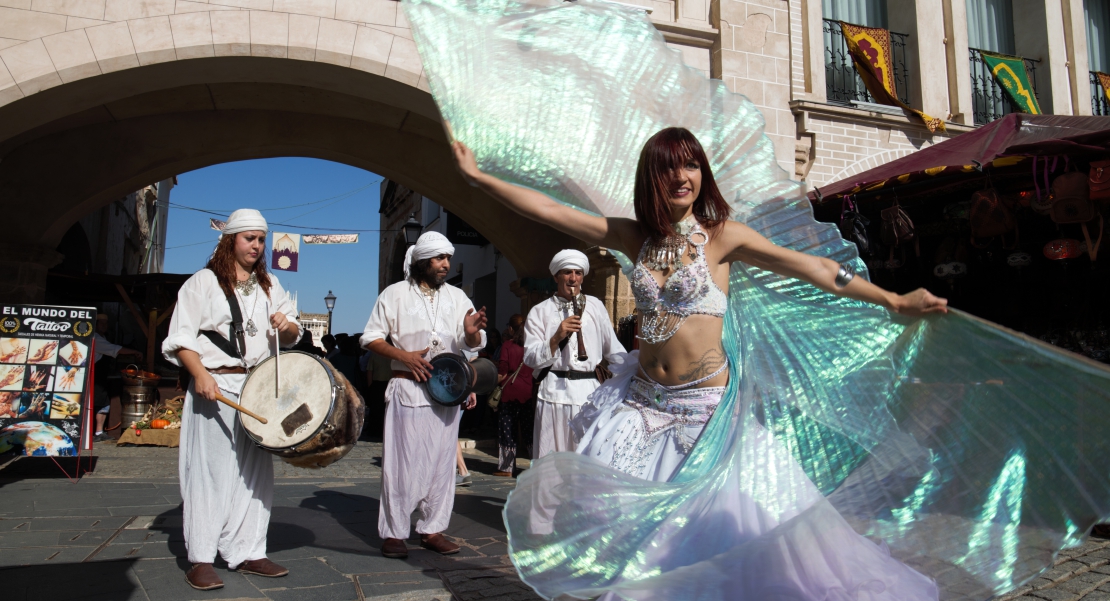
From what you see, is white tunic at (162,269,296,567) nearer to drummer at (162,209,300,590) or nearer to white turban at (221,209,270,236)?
drummer at (162,209,300,590)

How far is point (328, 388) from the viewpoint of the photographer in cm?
366

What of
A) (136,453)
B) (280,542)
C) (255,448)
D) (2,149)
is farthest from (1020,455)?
(2,149)

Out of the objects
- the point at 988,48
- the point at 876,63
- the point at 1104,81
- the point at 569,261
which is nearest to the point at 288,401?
the point at 569,261

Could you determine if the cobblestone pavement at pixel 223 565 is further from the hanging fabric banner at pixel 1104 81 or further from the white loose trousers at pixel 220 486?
the hanging fabric banner at pixel 1104 81

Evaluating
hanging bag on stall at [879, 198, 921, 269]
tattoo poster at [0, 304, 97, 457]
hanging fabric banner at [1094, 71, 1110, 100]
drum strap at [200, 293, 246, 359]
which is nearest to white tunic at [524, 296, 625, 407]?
drum strap at [200, 293, 246, 359]

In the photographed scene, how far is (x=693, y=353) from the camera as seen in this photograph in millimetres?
2523

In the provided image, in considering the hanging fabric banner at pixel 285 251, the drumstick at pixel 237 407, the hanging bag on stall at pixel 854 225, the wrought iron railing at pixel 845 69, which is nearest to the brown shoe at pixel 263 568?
the drumstick at pixel 237 407

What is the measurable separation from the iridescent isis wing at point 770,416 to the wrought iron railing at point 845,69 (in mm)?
8423

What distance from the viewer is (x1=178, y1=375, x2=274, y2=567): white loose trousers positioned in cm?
356

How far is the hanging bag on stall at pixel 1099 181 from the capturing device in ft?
Answer: 16.5

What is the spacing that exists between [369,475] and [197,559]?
14.1ft

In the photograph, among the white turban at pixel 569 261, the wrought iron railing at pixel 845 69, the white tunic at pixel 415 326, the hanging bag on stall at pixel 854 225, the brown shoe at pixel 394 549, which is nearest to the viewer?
the brown shoe at pixel 394 549

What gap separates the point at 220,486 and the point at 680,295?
8.25ft

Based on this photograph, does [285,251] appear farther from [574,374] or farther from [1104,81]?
[1104,81]
